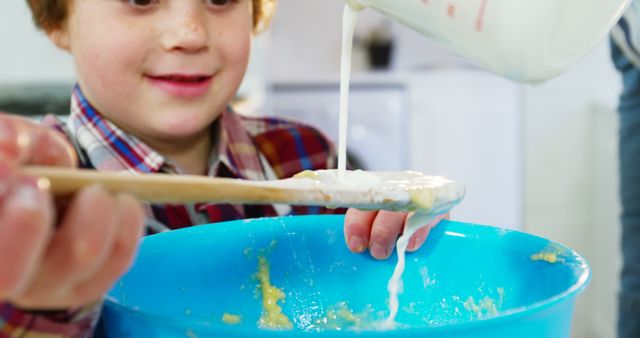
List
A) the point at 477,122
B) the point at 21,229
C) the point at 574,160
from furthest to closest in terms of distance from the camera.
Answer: the point at 477,122, the point at 574,160, the point at 21,229

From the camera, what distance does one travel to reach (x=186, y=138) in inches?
36.5

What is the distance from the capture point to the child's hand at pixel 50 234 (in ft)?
1.02

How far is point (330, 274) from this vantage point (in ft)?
2.17

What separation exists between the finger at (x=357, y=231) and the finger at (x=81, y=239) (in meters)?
0.33

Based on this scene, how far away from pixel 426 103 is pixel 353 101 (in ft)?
0.90

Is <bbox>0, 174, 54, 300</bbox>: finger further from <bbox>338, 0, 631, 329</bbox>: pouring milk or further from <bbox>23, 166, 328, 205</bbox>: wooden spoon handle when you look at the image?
<bbox>338, 0, 631, 329</bbox>: pouring milk

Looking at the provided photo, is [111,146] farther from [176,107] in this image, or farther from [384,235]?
[384,235]

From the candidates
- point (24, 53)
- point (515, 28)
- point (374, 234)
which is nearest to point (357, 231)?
point (374, 234)

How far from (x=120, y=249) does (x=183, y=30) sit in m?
0.49

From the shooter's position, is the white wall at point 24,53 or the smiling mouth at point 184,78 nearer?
the smiling mouth at point 184,78

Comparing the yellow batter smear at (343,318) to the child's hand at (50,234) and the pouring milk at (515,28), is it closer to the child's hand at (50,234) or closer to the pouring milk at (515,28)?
the pouring milk at (515,28)

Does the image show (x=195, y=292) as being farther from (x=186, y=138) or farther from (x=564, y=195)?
(x=564, y=195)

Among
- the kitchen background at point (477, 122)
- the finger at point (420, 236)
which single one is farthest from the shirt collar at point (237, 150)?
the kitchen background at point (477, 122)

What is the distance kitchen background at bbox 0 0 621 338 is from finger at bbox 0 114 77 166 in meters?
1.68
